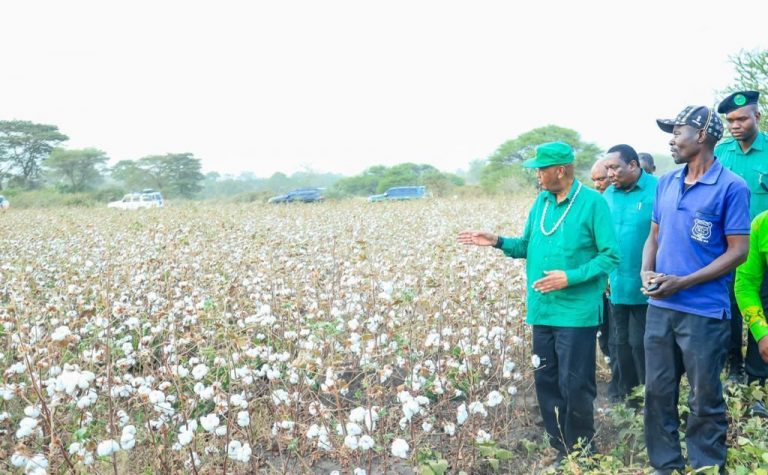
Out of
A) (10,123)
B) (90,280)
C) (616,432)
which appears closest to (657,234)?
(616,432)

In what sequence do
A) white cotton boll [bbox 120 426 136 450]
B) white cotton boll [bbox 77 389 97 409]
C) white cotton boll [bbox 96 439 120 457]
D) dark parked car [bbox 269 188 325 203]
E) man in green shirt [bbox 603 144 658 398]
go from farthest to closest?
dark parked car [bbox 269 188 325 203]
man in green shirt [bbox 603 144 658 398]
white cotton boll [bbox 77 389 97 409]
white cotton boll [bbox 120 426 136 450]
white cotton boll [bbox 96 439 120 457]

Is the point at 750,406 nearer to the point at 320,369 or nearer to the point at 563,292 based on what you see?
the point at 563,292

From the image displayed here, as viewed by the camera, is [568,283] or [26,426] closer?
[26,426]

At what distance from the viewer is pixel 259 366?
420 centimetres

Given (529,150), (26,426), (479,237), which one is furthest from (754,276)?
(529,150)

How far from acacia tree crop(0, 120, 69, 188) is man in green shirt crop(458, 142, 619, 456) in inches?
1779

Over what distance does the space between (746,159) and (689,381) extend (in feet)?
6.34

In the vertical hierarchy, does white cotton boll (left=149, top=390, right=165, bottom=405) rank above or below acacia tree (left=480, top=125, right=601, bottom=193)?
below

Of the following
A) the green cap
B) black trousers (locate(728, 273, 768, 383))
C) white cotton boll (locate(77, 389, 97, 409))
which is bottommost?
black trousers (locate(728, 273, 768, 383))

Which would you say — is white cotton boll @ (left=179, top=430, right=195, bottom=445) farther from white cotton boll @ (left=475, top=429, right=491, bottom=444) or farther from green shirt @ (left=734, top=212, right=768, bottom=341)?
green shirt @ (left=734, top=212, right=768, bottom=341)

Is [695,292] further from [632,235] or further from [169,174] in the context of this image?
[169,174]

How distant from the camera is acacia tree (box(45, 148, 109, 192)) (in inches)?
1829

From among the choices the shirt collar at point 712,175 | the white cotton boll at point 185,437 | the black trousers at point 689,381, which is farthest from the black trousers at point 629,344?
the white cotton boll at point 185,437

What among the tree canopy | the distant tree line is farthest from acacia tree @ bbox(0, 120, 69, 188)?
the tree canopy
